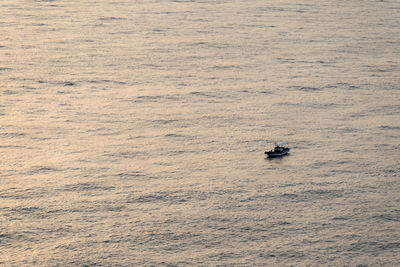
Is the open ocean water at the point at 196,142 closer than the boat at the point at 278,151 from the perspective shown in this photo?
Yes

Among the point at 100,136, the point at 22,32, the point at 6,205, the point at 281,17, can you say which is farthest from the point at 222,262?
the point at 281,17

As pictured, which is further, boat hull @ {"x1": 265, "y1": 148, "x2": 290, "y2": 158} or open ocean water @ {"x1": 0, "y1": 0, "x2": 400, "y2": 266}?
boat hull @ {"x1": 265, "y1": 148, "x2": 290, "y2": 158}

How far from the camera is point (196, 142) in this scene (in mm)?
2348

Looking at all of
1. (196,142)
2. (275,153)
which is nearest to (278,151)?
(275,153)

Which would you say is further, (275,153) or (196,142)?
(196,142)

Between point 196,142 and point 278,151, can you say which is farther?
point 196,142

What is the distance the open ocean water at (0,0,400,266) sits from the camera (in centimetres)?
169

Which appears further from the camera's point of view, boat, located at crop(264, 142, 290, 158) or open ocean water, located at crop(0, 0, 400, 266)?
boat, located at crop(264, 142, 290, 158)

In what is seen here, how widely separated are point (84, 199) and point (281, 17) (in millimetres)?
2869

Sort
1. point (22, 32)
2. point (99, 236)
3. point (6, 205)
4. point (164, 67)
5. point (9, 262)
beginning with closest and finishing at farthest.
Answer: point (9, 262) → point (99, 236) → point (6, 205) → point (164, 67) → point (22, 32)

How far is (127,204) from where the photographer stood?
6.19ft

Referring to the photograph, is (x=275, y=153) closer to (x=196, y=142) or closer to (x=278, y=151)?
(x=278, y=151)

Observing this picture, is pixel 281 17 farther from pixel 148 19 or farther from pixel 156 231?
pixel 156 231

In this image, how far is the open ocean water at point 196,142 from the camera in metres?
1.69
